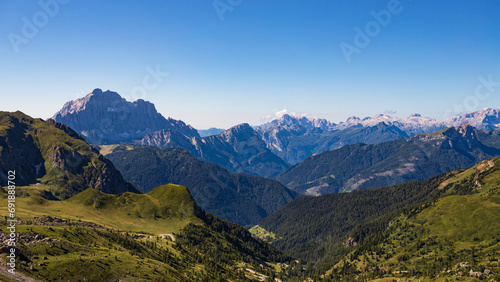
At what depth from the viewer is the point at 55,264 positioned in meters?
101

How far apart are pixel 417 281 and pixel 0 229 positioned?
743 ft

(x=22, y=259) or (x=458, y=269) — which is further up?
(x=22, y=259)

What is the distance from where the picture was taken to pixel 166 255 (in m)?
183

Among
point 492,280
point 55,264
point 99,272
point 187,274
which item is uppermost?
point 55,264

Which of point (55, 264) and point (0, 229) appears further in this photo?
point (0, 229)

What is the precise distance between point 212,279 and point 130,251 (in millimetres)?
54349

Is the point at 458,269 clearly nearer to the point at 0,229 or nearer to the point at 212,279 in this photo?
the point at 212,279

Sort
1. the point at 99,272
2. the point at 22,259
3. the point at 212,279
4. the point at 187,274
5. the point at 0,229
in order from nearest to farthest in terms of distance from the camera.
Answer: the point at 22,259 → the point at 99,272 → the point at 0,229 → the point at 187,274 → the point at 212,279

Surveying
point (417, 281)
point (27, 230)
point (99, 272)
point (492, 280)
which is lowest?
point (417, 281)

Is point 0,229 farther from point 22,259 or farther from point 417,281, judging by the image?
point 417,281

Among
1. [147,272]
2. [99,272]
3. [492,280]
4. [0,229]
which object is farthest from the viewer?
[492,280]

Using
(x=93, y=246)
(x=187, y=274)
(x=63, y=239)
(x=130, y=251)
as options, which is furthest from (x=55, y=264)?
(x=187, y=274)

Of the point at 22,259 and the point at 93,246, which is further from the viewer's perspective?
the point at 93,246

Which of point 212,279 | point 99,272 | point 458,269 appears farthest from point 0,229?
point 458,269
